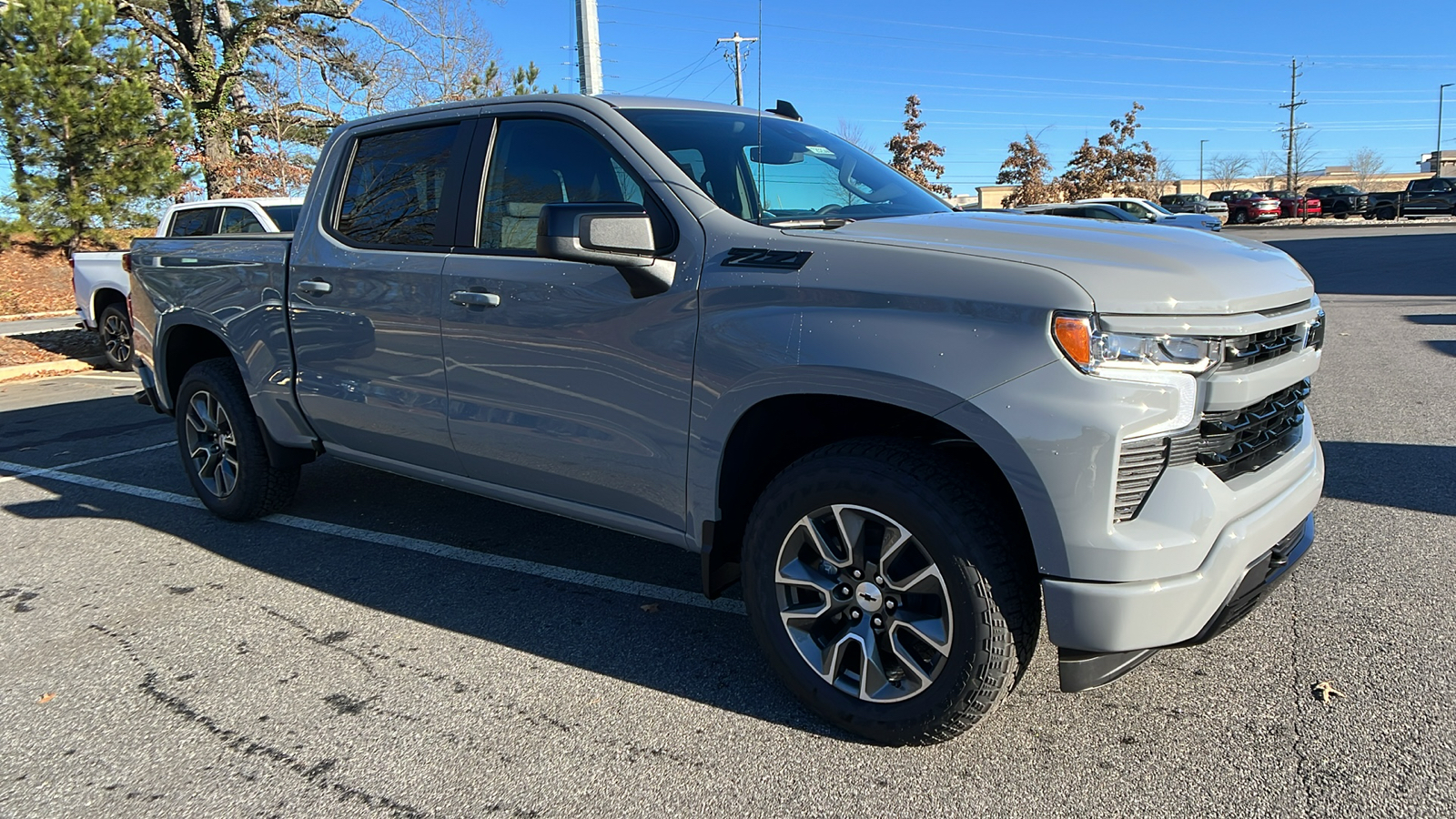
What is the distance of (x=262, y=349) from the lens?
460 centimetres

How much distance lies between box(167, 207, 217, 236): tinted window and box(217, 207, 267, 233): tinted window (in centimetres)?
23

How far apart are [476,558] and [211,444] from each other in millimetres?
1768

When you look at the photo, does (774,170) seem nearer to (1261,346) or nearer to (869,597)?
(869,597)

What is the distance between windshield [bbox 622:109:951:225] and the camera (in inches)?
132

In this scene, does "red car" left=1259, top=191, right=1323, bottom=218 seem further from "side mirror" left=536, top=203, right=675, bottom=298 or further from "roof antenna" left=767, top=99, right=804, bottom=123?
"side mirror" left=536, top=203, right=675, bottom=298

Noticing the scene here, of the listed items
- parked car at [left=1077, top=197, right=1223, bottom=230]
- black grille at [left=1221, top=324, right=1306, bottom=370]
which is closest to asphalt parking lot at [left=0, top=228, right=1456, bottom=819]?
black grille at [left=1221, top=324, right=1306, bottom=370]

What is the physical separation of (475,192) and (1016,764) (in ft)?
9.25

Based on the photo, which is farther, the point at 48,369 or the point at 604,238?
the point at 48,369

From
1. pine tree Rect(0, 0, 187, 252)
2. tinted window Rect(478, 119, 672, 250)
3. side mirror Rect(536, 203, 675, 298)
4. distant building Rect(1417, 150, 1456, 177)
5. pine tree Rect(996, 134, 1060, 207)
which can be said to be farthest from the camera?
distant building Rect(1417, 150, 1456, 177)

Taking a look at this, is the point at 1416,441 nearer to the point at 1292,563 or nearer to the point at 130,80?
the point at 1292,563

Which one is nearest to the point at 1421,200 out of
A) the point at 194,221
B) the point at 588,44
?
the point at 588,44

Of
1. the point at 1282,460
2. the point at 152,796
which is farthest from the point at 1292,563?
the point at 152,796

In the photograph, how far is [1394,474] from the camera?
521cm

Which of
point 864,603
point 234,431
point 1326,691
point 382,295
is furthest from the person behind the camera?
point 234,431
